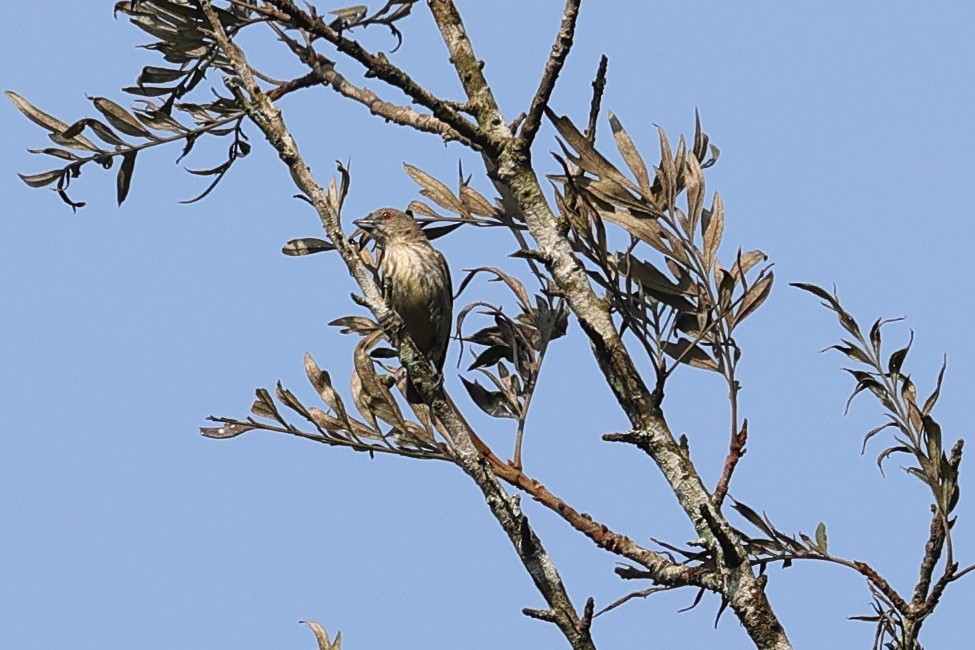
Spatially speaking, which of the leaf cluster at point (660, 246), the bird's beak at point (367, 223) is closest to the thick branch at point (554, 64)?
the leaf cluster at point (660, 246)

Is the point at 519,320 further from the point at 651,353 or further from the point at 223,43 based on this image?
the point at 223,43

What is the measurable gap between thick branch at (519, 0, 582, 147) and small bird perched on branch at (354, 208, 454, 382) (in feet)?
13.4

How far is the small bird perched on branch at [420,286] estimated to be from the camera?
7352 mm

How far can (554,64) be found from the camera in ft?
10.2

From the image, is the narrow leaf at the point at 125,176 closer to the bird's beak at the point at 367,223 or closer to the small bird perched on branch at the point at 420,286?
the small bird perched on branch at the point at 420,286

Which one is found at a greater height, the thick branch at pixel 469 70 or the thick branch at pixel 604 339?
the thick branch at pixel 469 70

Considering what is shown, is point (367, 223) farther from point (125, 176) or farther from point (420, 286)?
point (125, 176)

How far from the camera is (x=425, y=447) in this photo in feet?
11.0

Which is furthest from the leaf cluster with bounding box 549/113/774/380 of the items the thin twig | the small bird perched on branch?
the small bird perched on branch

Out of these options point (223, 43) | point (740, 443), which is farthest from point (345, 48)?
point (740, 443)

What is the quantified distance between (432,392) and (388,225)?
462 centimetres

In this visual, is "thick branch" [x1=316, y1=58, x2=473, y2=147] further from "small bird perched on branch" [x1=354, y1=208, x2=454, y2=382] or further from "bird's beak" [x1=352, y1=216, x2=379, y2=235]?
"bird's beak" [x1=352, y1=216, x2=379, y2=235]

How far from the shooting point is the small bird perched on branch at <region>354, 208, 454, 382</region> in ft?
24.1

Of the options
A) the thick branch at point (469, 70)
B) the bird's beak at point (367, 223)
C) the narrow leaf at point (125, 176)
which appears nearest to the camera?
the thick branch at point (469, 70)
